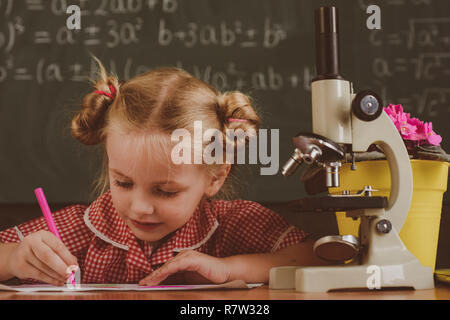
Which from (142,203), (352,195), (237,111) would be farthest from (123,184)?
(352,195)

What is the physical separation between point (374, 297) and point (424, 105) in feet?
2.22

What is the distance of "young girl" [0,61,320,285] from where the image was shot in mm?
1269

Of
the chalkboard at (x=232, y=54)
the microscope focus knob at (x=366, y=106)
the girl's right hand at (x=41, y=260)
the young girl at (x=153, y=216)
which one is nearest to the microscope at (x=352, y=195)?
the microscope focus knob at (x=366, y=106)

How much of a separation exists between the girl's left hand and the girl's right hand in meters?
0.19

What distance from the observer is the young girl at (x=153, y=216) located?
127 centimetres

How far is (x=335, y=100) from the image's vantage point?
1.05 m

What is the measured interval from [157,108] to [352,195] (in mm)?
535

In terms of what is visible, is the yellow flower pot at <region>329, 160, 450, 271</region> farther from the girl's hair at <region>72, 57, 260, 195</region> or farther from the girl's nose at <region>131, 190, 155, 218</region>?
the girl's nose at <region>131, 190, 155, 218</region>

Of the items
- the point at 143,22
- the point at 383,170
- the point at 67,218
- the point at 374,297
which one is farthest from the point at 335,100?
the point at 67,218

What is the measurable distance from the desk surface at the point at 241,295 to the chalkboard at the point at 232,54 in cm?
40

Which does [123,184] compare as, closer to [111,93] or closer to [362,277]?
[111,93]

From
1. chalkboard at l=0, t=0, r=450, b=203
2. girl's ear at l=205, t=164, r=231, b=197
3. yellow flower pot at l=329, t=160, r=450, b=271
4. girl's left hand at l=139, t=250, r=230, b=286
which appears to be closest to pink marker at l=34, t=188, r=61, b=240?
chalkboard at l=0, t=0, r=450, b=203

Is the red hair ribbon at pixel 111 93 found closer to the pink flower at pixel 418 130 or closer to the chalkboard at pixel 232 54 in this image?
the chalkboard at pixel 232 54
